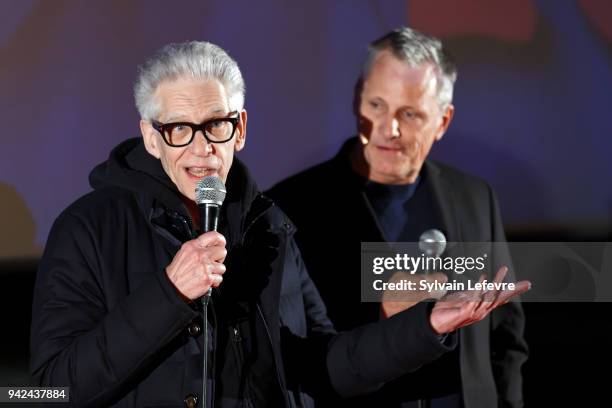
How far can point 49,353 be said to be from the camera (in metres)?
2.15

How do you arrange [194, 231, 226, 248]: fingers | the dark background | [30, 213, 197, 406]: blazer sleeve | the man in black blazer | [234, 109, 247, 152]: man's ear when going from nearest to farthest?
1. [194, 231, 226, 248]: fingers
2. [30, 213, 197, 406]: blazer sleeve
3. [234, 109, 247, 152]: man's ear
4. the dark background
5. the man in black blazer

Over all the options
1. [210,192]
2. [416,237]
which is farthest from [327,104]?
[210,192]

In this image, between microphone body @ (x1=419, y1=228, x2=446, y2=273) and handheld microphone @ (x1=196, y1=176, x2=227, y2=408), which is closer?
handheld microphone @ (x1=196, y1=176, x2=227, y2=408)

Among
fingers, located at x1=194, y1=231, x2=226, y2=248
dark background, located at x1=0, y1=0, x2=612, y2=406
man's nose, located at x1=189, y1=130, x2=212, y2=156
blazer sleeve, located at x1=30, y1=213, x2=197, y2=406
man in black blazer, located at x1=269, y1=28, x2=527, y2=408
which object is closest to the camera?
fingers, located at x1=194, y1=231, x2=226, y2=248

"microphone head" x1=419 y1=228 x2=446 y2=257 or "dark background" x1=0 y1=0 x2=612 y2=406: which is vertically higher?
"dark background" x1=0 y1=0 x2=612 y2=406

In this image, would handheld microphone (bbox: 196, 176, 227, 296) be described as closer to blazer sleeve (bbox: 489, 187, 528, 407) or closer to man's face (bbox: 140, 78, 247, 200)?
man's face (bbox: 140, 78, 247, 200)

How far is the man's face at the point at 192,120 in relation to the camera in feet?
7.54

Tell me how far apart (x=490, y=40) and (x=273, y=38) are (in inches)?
32.0

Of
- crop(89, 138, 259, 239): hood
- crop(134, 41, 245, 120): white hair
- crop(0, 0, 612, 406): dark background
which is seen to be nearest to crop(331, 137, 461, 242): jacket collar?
crop(0, 0, 612, 406): dark background

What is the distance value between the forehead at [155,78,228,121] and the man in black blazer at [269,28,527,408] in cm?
91

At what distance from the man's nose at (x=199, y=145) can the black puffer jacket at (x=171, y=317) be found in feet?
0.42

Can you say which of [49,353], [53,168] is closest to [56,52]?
[53,168]

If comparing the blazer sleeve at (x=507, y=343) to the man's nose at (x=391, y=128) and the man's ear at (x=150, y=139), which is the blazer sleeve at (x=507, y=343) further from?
Result: the man's ear at (x=150, y=139)

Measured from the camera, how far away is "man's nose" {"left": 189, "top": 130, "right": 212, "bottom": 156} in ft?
7.52
